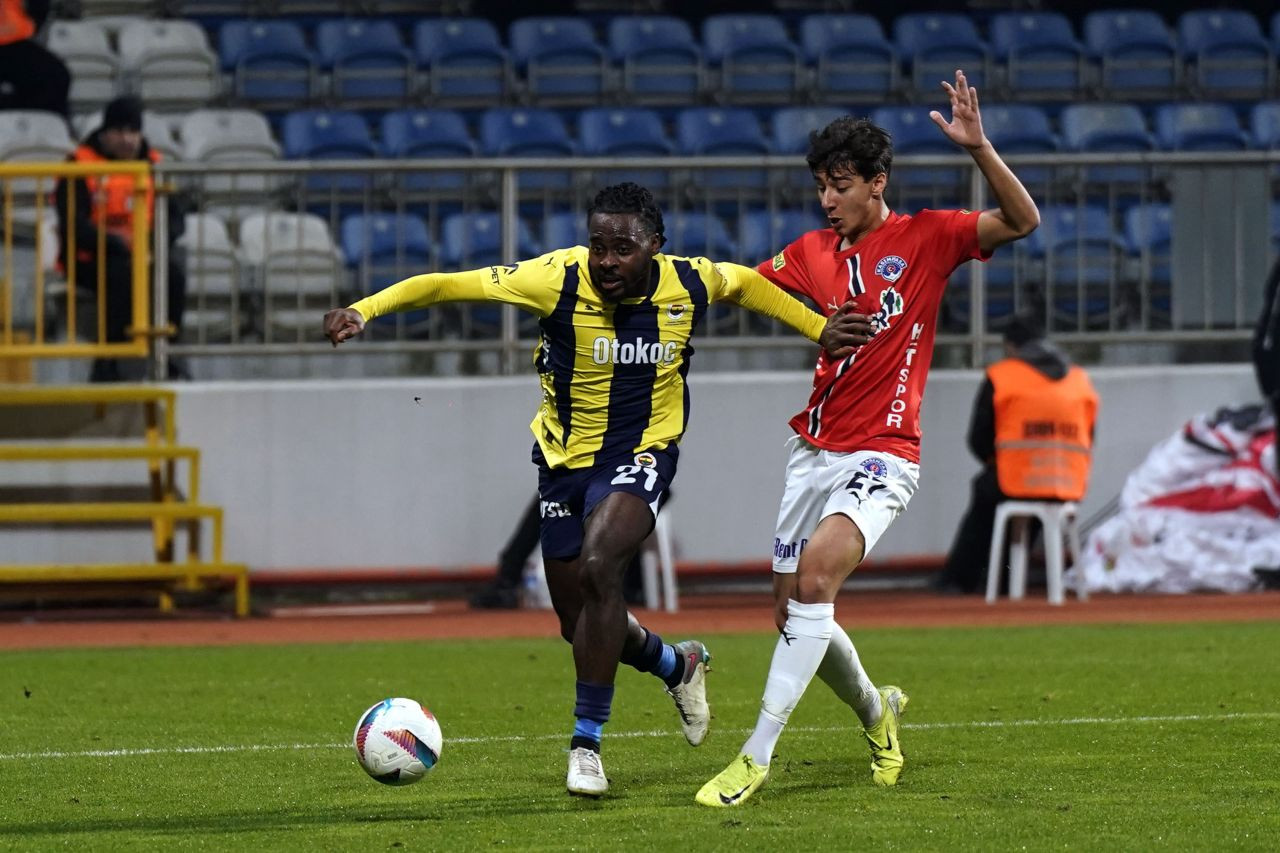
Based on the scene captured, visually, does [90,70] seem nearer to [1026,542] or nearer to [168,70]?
[168,70]

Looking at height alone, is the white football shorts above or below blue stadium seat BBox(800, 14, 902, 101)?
below

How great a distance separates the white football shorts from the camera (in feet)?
21.2

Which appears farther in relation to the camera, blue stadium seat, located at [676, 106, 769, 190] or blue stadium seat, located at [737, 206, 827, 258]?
blue stadium seat, located at [676, 106, 769, 190]

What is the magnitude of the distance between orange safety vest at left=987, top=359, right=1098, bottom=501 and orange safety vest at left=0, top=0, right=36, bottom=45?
9349mm

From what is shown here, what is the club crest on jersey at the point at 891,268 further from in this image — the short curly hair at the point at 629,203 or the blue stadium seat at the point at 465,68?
the blue stadium seat at the point at 465,68

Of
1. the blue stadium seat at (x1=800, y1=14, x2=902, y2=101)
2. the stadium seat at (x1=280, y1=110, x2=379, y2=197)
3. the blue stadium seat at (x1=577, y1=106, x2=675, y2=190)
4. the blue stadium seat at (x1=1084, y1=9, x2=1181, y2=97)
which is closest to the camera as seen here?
the stadium seat at (x1=280, y1=110, x2=379, y2=197)

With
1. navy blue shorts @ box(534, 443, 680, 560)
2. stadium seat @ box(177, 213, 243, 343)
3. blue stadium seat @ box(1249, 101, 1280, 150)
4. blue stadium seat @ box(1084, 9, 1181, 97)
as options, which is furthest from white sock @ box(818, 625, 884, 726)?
blue stadium seat @ box(1084, 9, 1181, 97)

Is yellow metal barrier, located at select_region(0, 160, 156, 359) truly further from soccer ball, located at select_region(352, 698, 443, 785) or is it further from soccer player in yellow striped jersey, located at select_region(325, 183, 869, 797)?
soccer ball, located at select_region(352, 698, 443, 785)

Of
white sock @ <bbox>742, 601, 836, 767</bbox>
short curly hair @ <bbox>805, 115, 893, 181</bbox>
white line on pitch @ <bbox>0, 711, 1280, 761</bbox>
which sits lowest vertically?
white line on pitch @ <bbox>0, 711, 1280, 761</bbox>

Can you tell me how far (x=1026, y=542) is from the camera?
1467cm

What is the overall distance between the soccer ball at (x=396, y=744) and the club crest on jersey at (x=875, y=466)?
1605 millimetres

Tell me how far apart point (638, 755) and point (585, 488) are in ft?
3.57

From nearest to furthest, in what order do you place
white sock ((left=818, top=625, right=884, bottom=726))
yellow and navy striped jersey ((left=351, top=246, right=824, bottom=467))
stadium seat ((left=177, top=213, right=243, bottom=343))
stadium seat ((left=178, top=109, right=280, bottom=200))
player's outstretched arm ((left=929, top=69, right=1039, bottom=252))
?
player's outstretched arm ((left=929, top=69, right=1039, bottom=252)) < white sock ((left=818, top=625, right=884, bottom=726)) < yellow and navy striped jersey ((left=351, top=246, right=824, bottom=467)) < stadium seat ((left=177, top=213, right=243, bottom=343)) < stadium seat ((left=178, top=109, right=280, bottom=200))

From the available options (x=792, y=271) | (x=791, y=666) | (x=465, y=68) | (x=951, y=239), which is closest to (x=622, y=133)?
(x=465, y=68)
